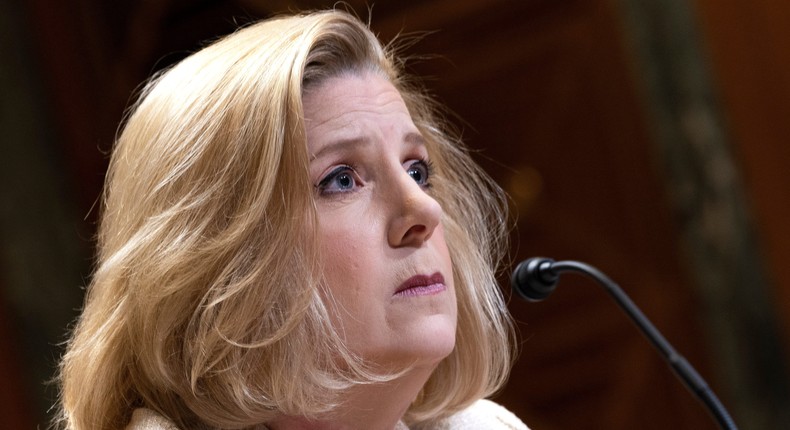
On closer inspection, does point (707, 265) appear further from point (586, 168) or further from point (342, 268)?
point (342, 268)

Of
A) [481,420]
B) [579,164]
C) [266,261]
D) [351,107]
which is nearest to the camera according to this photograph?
[266,261]

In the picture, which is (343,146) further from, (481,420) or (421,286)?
(481,420)

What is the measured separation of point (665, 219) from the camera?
3820 mm

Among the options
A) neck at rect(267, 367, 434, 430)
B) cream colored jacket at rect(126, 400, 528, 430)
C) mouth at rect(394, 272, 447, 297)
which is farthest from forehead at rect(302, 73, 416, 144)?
cream colored jacket at rect(126, 400, 528, 430)

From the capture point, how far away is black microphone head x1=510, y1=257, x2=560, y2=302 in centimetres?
175

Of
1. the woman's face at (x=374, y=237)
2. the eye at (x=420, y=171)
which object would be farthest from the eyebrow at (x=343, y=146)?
the eye at (x=420, y=171)

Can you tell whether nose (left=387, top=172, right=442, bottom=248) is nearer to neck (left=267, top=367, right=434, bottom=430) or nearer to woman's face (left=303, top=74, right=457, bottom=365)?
woman's face (left=303, top=74, right=457, bottom=365)

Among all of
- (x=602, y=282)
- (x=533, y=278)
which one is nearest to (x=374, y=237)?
(x=533, y=278)

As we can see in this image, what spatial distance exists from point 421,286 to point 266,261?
8.4 inches

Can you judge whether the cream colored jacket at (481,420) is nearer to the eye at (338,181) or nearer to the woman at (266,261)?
the woman at (266,261)

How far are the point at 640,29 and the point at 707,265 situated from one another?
799 millimetres

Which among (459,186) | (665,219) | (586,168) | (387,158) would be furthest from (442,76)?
(387,158)

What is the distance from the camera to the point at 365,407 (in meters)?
1.57

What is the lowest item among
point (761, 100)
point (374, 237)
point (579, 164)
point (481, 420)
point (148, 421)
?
point (579, 164)
